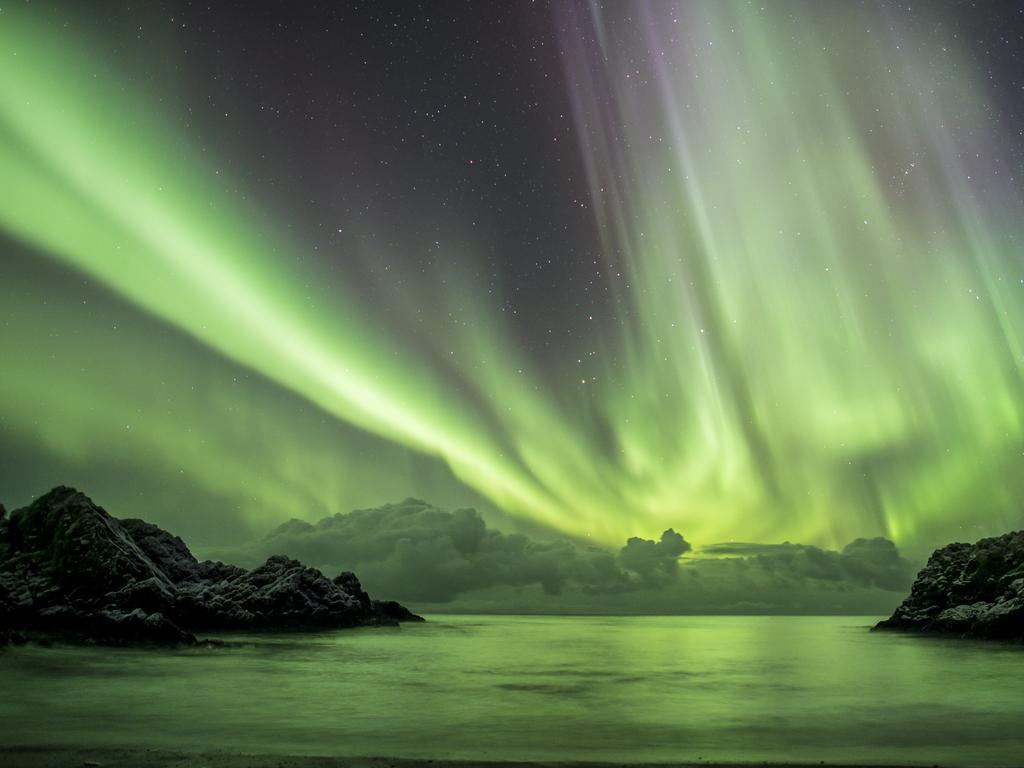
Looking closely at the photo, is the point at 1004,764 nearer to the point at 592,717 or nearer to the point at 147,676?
the point at 592,717

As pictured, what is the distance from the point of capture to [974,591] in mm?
111250

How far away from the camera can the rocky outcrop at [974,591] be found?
98.0 m

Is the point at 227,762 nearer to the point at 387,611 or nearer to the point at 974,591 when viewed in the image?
the point at 974,591

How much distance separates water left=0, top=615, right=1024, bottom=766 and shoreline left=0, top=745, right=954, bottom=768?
5.56 feet

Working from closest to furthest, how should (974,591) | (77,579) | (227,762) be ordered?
(227,762) → (77,579) → (974,591)

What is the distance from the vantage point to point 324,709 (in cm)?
3369

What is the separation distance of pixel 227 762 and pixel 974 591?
12399cm

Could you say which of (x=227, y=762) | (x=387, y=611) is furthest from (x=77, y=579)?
(x=387, y=611)

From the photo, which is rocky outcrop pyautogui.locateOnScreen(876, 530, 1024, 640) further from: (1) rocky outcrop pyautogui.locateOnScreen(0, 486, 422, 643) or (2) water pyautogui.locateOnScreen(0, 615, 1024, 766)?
(1) rocky outcrop pyautogui.locateOnScreen(0, 486, 422, 643)

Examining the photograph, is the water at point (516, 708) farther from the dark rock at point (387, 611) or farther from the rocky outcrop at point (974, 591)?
the dark rock at point (387, 611)

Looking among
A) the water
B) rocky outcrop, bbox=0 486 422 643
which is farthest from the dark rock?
the water

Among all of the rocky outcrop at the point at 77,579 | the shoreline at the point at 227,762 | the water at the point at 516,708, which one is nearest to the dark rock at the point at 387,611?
the rocky outcrop at the point at 77,579

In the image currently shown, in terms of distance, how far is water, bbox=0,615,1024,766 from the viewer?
23578mm

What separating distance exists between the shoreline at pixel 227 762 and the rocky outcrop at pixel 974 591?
9819 centimetres
